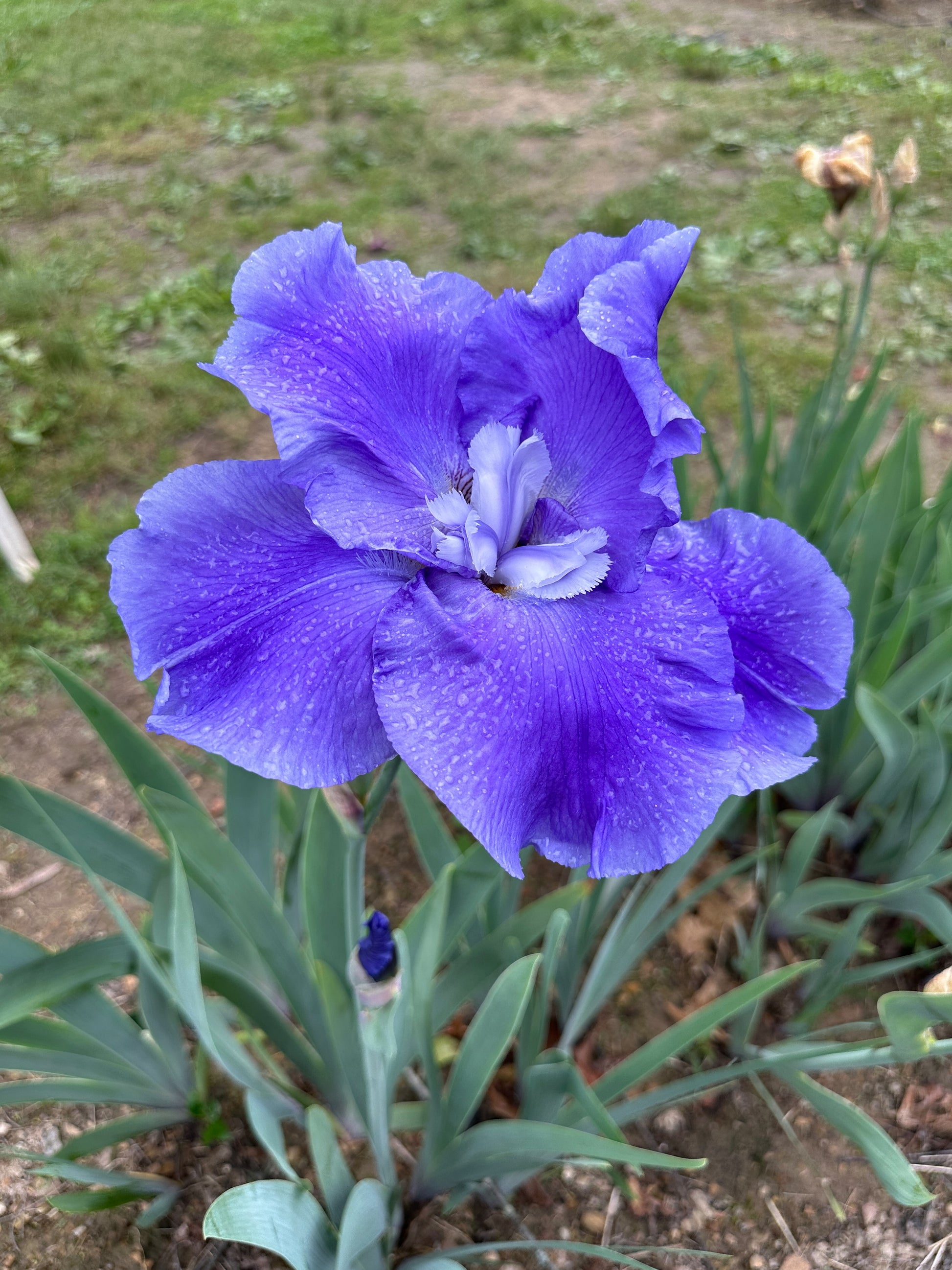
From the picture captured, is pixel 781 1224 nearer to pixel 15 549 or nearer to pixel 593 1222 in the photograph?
pixel 593 1222

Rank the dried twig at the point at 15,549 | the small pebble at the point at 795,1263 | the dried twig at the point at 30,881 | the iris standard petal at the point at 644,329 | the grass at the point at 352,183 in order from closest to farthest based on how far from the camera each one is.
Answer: the iris standard petal at the point at 644,329 → the small pebble at the point at 795,1263 → the dried twig at the point at 30,881 → the dried twig at the point at 15,549 → the grass at the point at 352,183

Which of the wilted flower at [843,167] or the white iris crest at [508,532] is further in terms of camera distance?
the wilted flower at [843,167]

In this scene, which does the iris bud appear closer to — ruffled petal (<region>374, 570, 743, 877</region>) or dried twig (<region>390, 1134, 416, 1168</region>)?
ruffled petal (<region>374, 570, 743, 877</region>)

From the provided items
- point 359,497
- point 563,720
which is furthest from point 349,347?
point 563,720

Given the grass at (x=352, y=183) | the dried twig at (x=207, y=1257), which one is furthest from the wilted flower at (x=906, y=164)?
the dried twig at (x=207, y=1257)

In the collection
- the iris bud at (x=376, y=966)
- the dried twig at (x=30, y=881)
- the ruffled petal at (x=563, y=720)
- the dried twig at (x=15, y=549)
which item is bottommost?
the dried twig at (x=30, y=881)

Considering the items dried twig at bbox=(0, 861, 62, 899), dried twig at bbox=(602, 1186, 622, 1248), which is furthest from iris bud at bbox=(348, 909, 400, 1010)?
dried twig at bbox=(0, 861, 62, 899)

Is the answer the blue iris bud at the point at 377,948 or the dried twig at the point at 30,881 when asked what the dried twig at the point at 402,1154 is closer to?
the blue iris bud at the point at 377,948
